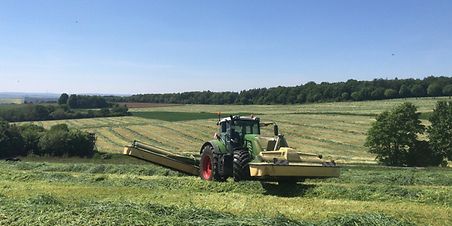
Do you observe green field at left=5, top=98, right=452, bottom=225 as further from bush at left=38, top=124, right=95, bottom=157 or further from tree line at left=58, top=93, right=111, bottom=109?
tree line at left=58, top=93, right=111, bottom=109

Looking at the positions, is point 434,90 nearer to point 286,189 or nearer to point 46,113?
point 46,113

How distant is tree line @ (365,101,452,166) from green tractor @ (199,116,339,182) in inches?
1068

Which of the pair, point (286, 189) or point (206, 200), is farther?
point (286, 189)

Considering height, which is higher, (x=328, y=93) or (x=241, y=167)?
(x=328, y=93)

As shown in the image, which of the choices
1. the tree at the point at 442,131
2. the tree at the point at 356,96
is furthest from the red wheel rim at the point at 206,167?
the tree at the point at 356,96

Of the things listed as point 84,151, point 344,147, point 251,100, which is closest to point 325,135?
point 344,147

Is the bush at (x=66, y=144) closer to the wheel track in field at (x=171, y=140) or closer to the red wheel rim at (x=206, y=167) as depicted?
the wheel track in field at (x=171, y=140)

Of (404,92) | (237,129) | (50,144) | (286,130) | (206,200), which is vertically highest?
(404,92)

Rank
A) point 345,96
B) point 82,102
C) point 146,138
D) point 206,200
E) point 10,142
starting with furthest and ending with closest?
1. point 82,102
2. point 345,96
3. point 146,138
4. point 10,142
5. point 206,200

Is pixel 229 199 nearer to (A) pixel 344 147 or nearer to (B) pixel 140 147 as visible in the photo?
(B) pixel 140 147

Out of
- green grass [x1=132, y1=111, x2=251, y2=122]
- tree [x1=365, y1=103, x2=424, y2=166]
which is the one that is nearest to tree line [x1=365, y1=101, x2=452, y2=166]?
tree [x1=365, y1=103, x2=424, y2=166]

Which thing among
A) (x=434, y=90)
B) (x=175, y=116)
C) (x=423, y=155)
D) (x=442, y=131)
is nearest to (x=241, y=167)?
(x=423, y=155)

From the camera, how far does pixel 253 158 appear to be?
1185 cm

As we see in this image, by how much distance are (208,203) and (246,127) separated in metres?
4.26
